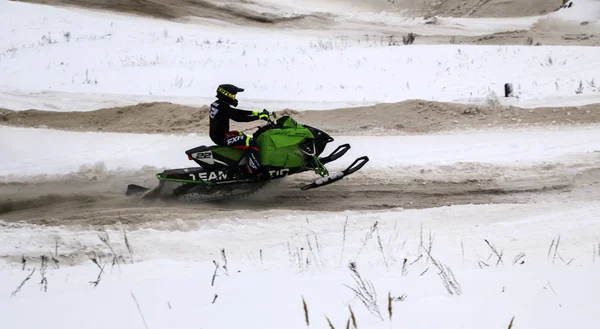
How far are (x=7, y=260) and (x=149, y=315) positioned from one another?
375 centimetres

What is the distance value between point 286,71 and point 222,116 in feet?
23.7

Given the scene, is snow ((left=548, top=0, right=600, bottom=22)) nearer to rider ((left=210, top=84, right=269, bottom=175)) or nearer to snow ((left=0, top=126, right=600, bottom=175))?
snow ((left=0, top=126, right=600, bottom=175))

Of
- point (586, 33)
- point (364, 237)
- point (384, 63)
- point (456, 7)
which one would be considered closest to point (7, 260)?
point (364, 237)

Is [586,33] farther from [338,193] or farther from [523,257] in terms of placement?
Result: [523,257]

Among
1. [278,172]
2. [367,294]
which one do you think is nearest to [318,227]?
[278,172]

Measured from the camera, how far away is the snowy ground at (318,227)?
17.2 feet

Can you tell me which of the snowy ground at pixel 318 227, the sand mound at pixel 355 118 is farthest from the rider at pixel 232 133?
the sand mound at pixel 355 118

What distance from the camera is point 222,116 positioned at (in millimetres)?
9805

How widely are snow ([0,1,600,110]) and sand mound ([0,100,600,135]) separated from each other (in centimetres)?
58

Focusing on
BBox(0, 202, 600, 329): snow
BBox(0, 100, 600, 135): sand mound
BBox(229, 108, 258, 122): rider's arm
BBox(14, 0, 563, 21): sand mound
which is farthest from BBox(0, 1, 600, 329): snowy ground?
BBox(14, 0, 563, 21): sand mound

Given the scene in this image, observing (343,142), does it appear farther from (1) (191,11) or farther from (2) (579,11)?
(1) (191,11)

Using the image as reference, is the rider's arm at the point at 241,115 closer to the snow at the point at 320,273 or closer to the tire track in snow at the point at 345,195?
the tire track in snow at the point at 345,195

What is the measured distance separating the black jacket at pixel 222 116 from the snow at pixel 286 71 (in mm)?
4917

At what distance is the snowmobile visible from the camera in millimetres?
9820
